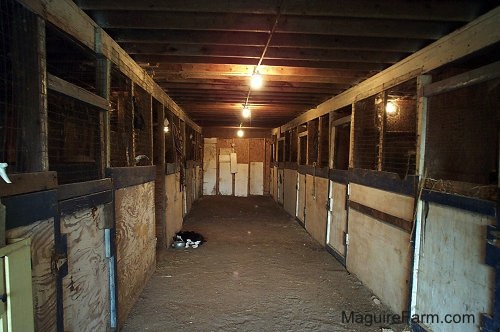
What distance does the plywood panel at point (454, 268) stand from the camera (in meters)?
2.17

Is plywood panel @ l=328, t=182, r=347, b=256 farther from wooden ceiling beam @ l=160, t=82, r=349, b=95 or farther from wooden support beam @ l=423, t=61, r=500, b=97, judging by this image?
wooden support beam @ l=423, t=61, r=500, b=97

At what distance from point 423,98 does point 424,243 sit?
1.34 meters

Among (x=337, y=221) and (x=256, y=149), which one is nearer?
(x=337, y=221)

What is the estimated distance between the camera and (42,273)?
5.56 ft

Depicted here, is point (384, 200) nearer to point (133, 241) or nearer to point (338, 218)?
point (338, 218)

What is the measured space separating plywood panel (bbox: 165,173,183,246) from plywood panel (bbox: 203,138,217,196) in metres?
6.02

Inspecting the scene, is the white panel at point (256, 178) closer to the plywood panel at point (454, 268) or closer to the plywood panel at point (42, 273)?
the plywood panel at point (454, 268)

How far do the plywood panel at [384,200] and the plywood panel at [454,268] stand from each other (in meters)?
0.29

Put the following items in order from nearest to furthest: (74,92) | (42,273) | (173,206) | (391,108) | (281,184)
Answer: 1. (42,273)
2. (74,92)
3. (391,108)
4. (173,206)
5. (281,184)

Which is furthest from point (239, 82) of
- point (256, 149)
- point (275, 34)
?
point (256, 149)

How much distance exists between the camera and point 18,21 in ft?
5.34

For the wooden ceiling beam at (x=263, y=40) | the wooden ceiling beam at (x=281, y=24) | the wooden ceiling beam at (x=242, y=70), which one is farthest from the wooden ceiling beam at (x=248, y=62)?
the wooden ceiling beam at (x=281, y=24)

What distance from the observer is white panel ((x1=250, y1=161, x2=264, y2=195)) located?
13.1 metres

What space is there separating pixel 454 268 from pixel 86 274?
2.81 m
